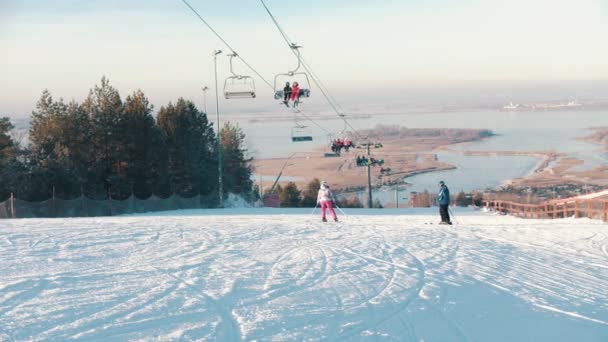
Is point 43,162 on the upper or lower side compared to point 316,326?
upper

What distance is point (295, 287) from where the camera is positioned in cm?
1060

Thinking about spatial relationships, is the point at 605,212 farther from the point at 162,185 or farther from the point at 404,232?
the point at 162,185

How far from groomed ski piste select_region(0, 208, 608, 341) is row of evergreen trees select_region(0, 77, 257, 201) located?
79.7 feet

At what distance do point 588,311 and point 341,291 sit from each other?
3555 mm

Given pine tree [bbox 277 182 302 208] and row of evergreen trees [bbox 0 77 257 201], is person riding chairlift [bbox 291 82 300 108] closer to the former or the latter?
row of evergreen trees [bbox 0 77 257 201]

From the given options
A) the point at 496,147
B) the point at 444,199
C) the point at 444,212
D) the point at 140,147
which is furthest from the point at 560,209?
the point at 496,147

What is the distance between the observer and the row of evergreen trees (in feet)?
134

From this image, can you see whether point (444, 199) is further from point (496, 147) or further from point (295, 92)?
point (496, 147)

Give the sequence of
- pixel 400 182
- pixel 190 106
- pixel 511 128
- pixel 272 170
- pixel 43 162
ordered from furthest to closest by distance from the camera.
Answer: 1. pixel 511 128
2. pixel 272 170
3. pixel 400 182
4. pixel 190 106
5. pixel 43 162

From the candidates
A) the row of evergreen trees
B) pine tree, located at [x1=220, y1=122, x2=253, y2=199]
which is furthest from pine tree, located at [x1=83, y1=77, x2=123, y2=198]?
pine tree, located at [x1=220, y1=122, x2=253, y2=199]

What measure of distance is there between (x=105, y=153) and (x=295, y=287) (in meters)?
39.8

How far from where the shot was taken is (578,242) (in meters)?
17.8

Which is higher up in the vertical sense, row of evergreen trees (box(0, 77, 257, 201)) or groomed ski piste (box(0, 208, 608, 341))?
row of evergreen trees (box(0, 77, 257, 201))

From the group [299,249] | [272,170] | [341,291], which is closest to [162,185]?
[299,249]
